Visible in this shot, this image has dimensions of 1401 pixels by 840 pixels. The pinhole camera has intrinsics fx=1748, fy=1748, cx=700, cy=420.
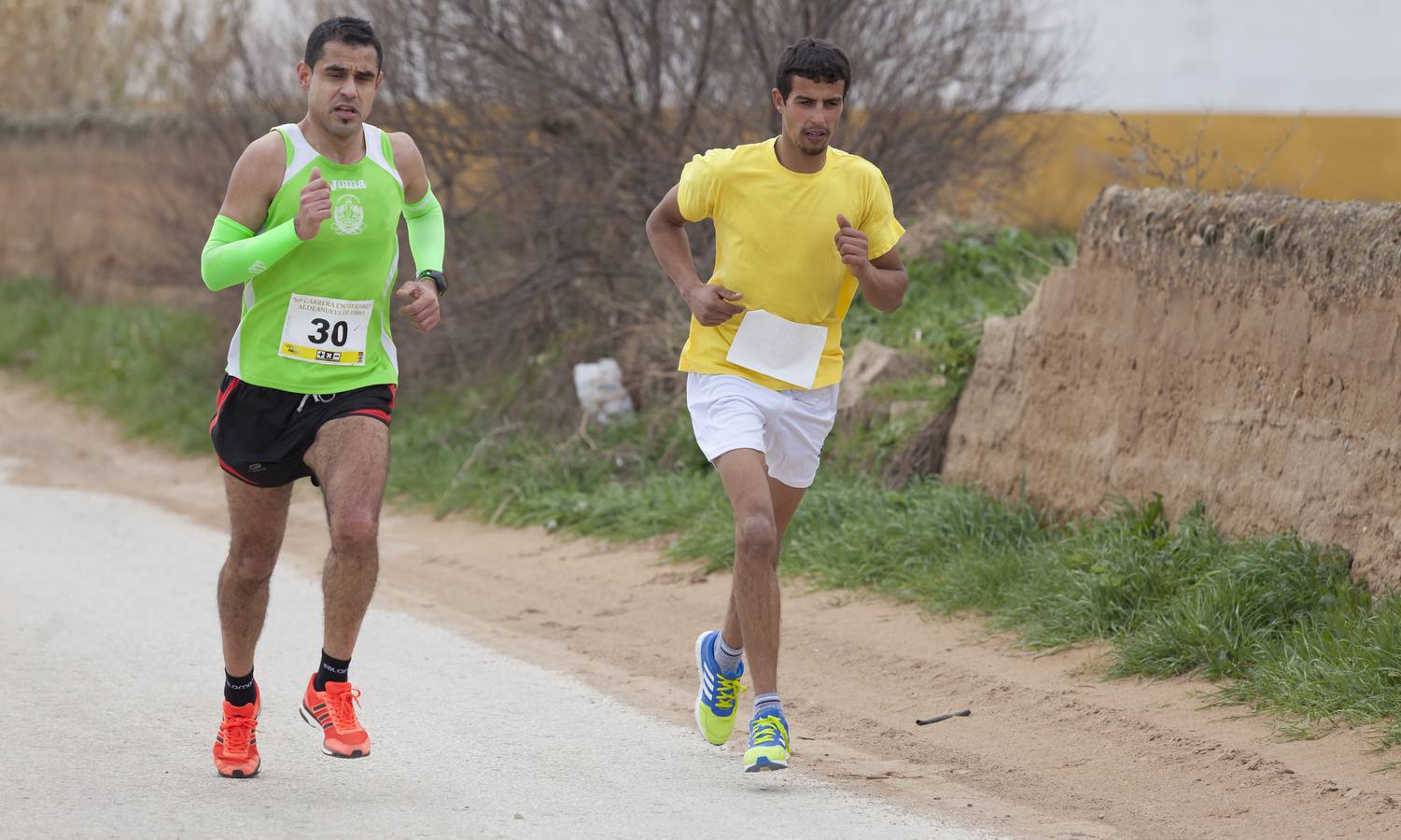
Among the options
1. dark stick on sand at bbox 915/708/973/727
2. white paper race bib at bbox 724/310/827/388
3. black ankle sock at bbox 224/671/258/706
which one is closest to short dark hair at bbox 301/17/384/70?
white paper race bib at bbox 724/310/827/388

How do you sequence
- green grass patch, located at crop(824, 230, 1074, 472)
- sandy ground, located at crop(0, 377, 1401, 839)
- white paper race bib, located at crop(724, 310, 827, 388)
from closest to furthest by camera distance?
sandy ground, located at crop(0, 377, 1401, 839)
white paper race bib, located at crop(724, 310, 827, 388)
green grass patch, located at crop(824, 230, 1074, 472)

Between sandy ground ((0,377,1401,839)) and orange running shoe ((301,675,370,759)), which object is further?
sandy ground ((0,377,1401,839))

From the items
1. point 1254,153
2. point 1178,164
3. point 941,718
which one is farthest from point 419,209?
point 1254,153

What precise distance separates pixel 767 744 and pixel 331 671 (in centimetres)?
137

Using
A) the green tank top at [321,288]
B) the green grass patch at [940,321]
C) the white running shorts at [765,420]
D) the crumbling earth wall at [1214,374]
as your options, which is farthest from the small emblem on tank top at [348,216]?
the green grass patch at [940,321]

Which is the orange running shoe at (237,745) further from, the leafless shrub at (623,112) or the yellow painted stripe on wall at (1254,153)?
the yellow painted stripe on wall at (1254,153)

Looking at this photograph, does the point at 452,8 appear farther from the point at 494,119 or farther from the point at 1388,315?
the point at 1388,315

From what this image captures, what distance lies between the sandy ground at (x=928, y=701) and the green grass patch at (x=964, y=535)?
0.17 m

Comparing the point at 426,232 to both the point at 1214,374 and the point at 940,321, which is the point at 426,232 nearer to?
the point at 1214,374

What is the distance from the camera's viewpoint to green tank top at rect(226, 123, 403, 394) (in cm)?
538

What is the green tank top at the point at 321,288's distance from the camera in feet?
17.6

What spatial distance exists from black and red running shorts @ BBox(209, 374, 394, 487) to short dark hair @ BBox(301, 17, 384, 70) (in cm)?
104

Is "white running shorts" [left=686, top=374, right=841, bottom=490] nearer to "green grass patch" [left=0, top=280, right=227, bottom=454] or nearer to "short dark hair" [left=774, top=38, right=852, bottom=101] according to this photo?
"short dark hair" [left=774, top=38, right=852, bottom=101]

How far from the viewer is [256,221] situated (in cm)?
535
